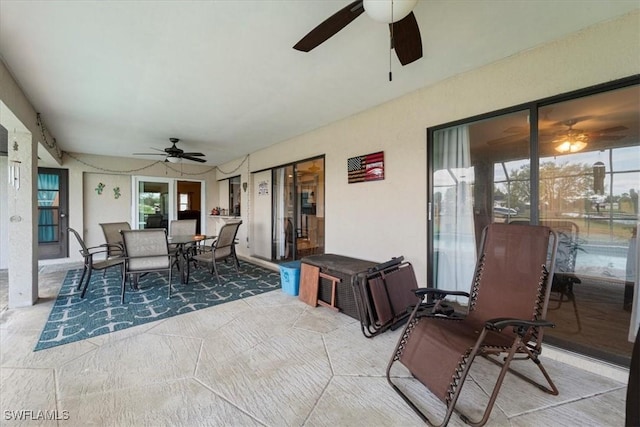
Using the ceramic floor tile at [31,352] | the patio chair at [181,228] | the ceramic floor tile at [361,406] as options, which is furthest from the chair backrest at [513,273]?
the patio chair at [181,228]

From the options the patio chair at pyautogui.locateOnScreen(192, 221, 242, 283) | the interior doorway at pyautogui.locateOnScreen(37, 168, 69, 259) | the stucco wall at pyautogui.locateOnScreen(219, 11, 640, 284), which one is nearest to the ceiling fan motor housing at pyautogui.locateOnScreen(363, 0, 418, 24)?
the stucco wall at pyautogui.locateOnScreen(219, 11, 640, 284)

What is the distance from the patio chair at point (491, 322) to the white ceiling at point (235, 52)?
61.0 inches

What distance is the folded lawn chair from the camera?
8.10 feet

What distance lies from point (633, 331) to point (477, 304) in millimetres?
1040

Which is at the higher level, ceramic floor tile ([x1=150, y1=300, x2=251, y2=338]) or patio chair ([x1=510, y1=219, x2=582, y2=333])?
patio chair ([x1=510, y1=219, x2=582, y2=333])

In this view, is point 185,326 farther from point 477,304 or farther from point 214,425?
point 477,304

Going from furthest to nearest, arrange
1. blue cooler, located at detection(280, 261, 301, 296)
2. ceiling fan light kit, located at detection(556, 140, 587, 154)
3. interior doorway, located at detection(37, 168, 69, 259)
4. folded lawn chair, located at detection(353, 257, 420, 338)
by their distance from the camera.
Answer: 1. interior doorway, located at detection(37, 168, 69, 259)
2. blue cooler, located at detection(280, 261, 301, 296)
3. folded lawn chair, located at detection(353, 257, 420, 338)
4. ceiling fan light kit, located at detection(556, 140, 587, 154)

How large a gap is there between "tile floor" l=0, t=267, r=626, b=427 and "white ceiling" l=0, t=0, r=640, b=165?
255cm

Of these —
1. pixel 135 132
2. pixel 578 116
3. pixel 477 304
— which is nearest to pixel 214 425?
pixel 477 304

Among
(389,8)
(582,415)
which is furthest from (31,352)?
(582,415)

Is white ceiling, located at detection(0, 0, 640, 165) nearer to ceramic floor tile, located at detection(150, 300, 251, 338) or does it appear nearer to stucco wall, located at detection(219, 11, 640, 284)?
stucco wall, located at detection(219, 11, 640, 284)

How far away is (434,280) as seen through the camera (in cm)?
288

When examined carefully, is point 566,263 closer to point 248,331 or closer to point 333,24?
point 333,24

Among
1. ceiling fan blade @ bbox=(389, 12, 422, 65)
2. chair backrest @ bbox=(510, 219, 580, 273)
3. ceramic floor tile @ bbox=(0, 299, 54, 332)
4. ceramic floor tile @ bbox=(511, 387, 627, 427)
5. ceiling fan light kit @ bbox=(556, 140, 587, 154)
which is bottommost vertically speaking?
ceramic floor tile @ bbox=(511, 387, 627, 427)
